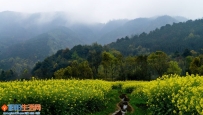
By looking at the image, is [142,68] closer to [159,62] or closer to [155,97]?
[159,62]

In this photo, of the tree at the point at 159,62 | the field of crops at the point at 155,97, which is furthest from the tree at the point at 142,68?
the field of crops at the point at 155,97

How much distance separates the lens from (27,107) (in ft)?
42.5

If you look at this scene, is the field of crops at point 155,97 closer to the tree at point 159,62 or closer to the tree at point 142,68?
the tree at point 142,68

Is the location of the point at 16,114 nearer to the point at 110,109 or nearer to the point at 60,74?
the point at 110,109

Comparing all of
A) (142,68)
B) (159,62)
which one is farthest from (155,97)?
(159,62)

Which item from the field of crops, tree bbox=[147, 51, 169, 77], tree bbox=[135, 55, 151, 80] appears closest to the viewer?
the field of crops

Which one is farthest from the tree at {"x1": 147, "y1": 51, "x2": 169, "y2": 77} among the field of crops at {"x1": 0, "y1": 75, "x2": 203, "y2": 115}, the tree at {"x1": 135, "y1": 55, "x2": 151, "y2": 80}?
the field of crops at {"x1": 0, "y1": 75, "x2": 203, "y2": 115}

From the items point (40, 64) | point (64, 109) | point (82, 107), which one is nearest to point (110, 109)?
point (82, 107)

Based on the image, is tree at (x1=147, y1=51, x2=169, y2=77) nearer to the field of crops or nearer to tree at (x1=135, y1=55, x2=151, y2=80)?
tree at (x1=135, y1=55, x2=151, y2=80)

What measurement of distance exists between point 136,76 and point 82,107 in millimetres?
60696

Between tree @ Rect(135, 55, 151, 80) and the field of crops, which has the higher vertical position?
tree @ Rect(135, 55, 151, 80)

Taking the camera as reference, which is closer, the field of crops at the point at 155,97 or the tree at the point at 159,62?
the field of crops at the point at 155,97

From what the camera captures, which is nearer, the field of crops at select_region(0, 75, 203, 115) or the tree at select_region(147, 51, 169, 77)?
the field of crops at select_region(0, 75, 203, 115)

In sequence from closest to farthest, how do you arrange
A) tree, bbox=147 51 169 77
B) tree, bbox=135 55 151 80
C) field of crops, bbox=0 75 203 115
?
field of crops, bbox=0 75 203 115
tree, bbox=135 55 151 80
tree, bbox=147 51 169 77
